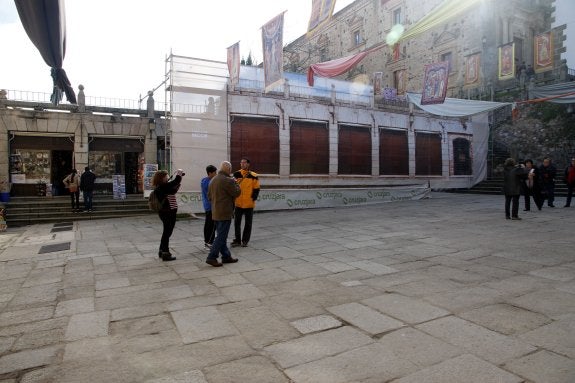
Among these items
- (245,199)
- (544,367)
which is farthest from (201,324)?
→ (245,199)

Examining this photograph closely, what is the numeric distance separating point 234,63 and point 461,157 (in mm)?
14881

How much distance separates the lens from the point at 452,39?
90.1ft

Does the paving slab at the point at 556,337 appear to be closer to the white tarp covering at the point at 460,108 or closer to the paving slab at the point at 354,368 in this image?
the paving slab at the point at 354,368

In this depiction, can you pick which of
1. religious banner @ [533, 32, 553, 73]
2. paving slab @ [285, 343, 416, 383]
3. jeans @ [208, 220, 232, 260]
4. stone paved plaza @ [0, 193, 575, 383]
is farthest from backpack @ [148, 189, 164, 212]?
religious banner @ [533, 32, 553, 73]

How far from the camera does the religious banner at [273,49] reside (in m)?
11.7

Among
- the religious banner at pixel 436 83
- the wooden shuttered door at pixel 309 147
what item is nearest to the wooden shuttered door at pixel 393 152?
the wooden shuttered door at pixel 309 147

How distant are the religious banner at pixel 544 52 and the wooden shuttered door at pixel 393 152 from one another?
25.7 ft

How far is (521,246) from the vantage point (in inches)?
270

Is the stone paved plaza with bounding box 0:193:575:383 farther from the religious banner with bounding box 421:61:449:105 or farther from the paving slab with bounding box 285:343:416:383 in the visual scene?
the religious banner with bounding box 421:61:449:105

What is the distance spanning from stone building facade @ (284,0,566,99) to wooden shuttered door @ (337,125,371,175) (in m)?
5.24

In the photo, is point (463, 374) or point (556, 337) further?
point (556, 337)

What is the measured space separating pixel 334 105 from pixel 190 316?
50.3 ft

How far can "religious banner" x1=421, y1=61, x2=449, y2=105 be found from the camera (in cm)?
1414

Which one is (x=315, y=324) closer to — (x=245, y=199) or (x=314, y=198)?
(x=245, y=199)
